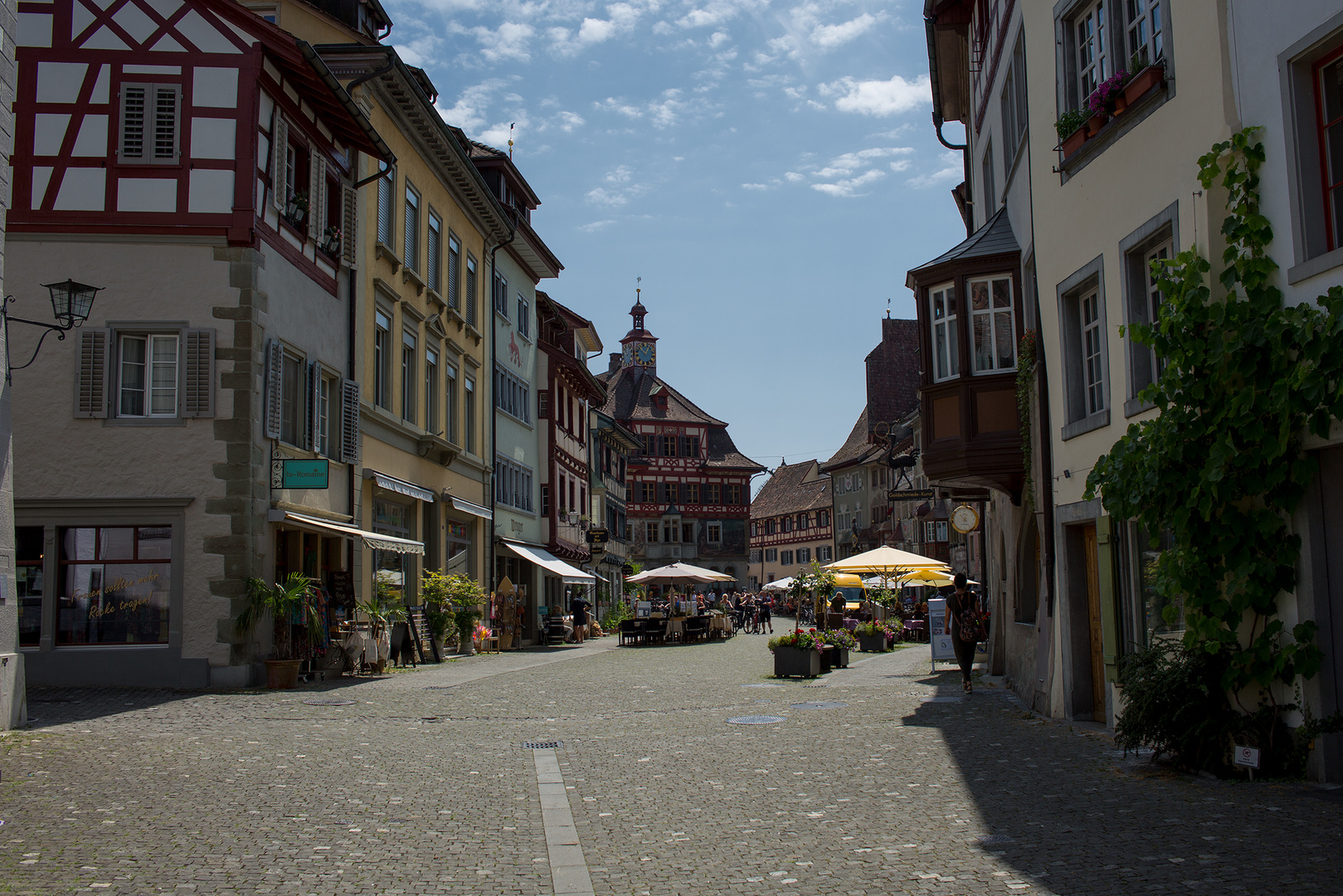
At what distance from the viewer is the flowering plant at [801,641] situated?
19906mm

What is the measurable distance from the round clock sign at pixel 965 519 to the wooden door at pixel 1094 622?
9.94 metres

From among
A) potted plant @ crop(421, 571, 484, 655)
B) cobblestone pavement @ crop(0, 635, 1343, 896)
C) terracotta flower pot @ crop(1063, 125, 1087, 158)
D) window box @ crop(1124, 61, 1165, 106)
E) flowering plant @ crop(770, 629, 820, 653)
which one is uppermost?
terracotta flower pot @ crop(1063, 125, 1087, 158)

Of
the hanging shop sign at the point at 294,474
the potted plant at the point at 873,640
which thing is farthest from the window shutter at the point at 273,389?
the potted plant at the point at 873,640

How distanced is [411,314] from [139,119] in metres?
9.16

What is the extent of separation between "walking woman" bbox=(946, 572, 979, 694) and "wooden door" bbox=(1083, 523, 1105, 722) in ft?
12.2

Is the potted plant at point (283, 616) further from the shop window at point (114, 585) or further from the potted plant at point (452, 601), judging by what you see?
the potted plant at point (452, 601)

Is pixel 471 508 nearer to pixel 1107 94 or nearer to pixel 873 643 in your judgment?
pixel 873 643

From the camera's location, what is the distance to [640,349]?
291ft

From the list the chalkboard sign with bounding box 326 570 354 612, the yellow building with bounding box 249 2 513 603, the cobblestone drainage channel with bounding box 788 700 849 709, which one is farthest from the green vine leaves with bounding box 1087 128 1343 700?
the chalkboard sign with bounding box 326 570 354 612

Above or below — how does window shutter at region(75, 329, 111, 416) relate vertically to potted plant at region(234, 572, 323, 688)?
above

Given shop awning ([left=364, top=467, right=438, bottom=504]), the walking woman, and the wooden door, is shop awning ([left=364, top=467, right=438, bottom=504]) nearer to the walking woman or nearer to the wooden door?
the walking woman

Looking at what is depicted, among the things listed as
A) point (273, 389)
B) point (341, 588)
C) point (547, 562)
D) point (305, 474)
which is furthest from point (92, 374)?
point (547, 562)

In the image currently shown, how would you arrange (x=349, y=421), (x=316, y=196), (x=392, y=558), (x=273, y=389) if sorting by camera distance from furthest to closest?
(x=392, y=558) → (x=349, y=421) → (x=316, y=196) → (x=273, y=389)

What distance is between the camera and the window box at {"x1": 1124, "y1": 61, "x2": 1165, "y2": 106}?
10109mm
